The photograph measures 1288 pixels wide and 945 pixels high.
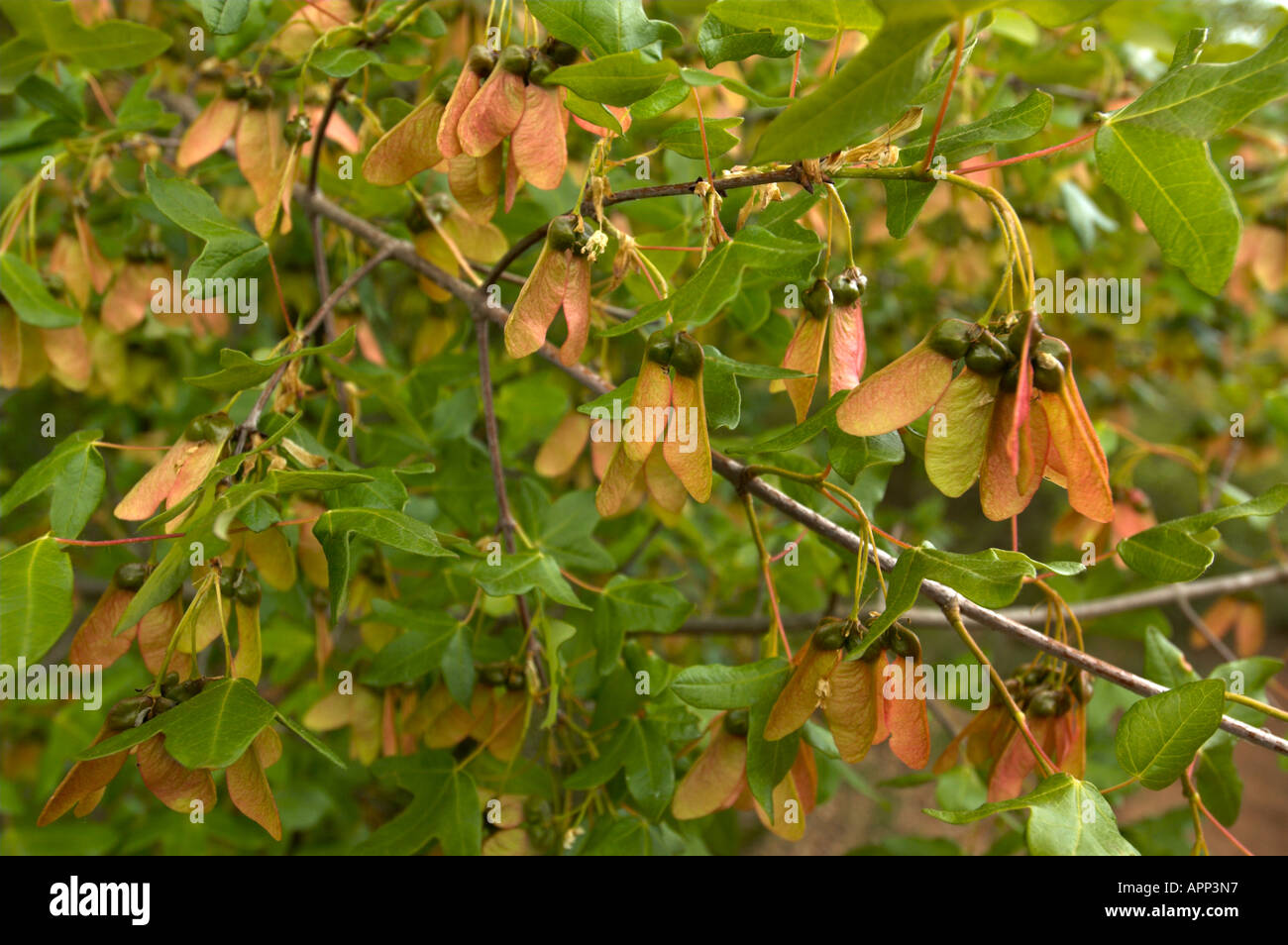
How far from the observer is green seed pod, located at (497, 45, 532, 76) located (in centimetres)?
76

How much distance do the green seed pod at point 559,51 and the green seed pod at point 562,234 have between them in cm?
14

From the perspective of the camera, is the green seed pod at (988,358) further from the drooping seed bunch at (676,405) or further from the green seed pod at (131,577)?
the green seed pod at (131,577)

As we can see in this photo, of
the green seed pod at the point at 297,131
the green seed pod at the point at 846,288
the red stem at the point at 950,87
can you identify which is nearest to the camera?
the red stem at the point at 950,87

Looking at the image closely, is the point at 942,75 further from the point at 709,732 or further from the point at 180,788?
the point at 180,788

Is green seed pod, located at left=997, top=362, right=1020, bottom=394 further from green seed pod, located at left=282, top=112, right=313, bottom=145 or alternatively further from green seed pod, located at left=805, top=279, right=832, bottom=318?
green seed pod, located at left=282, top=112, right=313, bottom=145

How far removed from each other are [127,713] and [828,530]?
0.64m

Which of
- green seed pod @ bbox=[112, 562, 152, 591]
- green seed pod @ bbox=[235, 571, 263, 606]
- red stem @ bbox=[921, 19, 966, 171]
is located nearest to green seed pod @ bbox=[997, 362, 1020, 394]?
red stem @ bbox=[921, 19, 966, 171]

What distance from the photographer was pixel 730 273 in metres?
0.65

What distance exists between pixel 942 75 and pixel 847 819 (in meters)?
4.04

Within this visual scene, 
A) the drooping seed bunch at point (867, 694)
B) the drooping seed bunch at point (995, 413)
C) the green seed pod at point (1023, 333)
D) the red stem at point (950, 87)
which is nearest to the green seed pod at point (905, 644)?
the drooping seed bunch at point (867, 694)

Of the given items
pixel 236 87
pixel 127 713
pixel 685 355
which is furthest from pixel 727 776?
pixel 236 87

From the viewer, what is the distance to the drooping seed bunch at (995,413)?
632 millimetres
